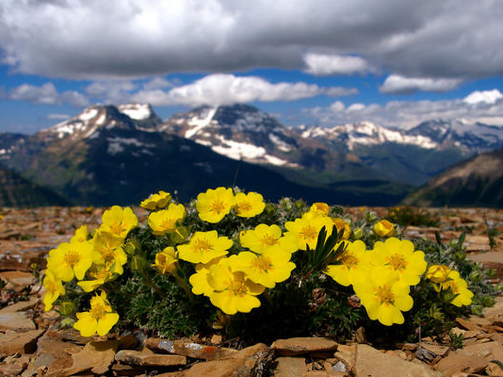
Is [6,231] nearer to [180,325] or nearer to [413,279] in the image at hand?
[180,325]

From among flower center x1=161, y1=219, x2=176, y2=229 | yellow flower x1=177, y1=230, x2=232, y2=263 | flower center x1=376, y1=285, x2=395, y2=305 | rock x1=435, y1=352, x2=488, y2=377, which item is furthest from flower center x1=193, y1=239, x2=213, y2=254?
rock x1=435, y1=352, x2=488, y2=377

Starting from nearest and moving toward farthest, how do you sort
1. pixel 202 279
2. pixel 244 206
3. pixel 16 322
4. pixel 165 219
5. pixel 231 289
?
pixel 231 289 → pixel 202 279 → pixel 165 219 → pixel 244 206 → pixel 16 322

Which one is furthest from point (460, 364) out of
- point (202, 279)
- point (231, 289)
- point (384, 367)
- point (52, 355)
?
point (52, 355)

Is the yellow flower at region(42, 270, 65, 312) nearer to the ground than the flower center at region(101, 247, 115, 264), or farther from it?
nearer to the ground

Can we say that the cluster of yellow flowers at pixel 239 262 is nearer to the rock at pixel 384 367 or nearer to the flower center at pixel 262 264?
the flower center at pixel 262 264

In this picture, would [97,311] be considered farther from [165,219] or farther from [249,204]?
[249,204]

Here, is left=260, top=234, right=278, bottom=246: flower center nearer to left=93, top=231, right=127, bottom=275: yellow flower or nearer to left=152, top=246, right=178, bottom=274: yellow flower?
left=152, top=246, right=178, bottom=274: yellow flower

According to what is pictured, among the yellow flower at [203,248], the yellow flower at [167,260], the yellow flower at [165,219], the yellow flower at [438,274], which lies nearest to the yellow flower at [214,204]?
the yellow flower at [165,219]
